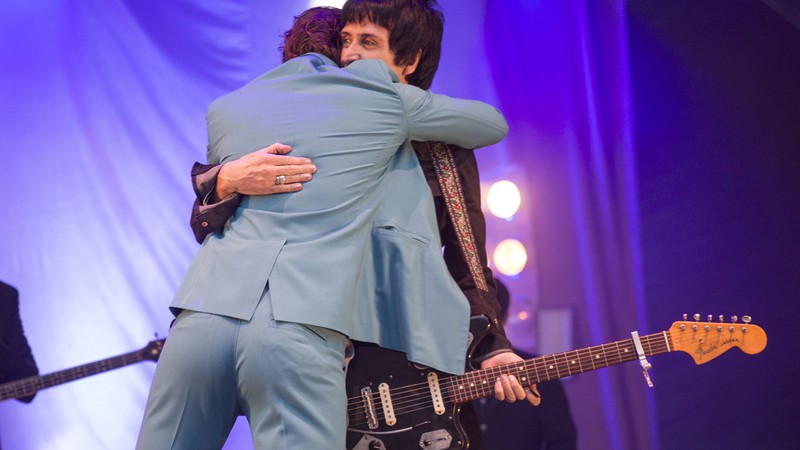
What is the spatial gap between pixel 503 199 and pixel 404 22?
1.34 metres

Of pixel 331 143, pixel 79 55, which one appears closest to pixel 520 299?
pixel 331 143

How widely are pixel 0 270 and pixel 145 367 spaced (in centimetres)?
94

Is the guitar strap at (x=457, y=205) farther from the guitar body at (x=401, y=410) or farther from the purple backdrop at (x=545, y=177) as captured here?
the purple backdrop at (x=545, y=177)

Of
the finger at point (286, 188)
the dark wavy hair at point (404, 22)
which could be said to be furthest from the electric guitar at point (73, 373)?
the finger at point (286, 188)

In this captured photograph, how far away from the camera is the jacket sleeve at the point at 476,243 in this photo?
2688mm

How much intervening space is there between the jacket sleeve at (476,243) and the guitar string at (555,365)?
96 millimetres

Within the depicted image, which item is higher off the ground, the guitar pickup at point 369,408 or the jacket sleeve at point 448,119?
the jacket sleeve at point 448,119

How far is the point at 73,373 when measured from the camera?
4281mm

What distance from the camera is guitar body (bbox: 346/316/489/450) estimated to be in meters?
2.58

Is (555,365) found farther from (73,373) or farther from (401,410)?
(73,373)

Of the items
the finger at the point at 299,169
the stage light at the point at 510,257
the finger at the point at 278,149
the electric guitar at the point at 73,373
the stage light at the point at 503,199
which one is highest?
the stage light at the point at 503,199

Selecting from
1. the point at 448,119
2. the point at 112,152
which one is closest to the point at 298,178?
the point at 448,119

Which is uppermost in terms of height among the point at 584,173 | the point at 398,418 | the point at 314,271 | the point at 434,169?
the point at 584,173

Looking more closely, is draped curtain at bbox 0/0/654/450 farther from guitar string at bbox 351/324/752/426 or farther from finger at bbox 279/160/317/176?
finger at bbox 279/160/317/176
